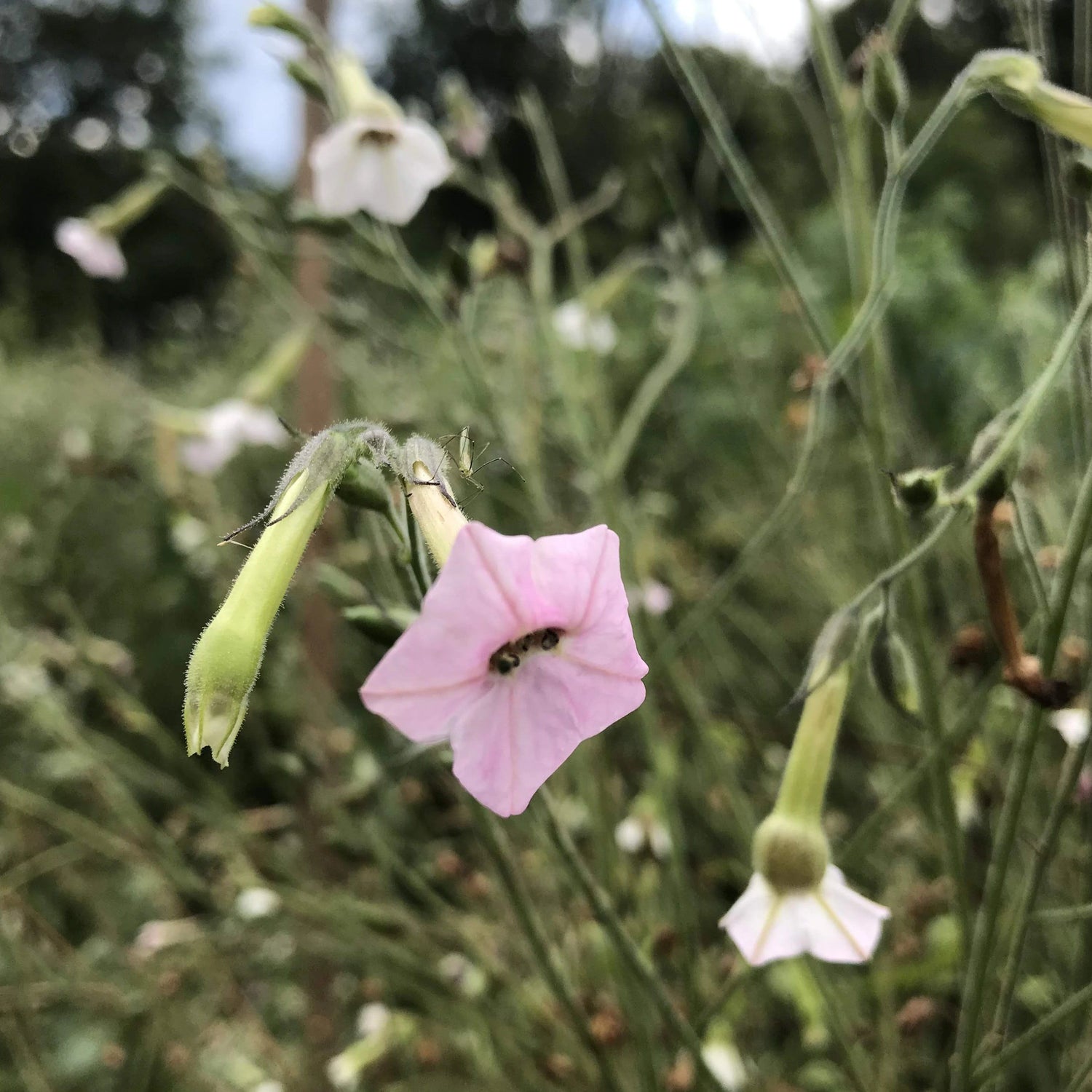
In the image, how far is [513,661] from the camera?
37 cm

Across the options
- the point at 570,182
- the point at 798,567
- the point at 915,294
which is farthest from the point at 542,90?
the point at 798,567

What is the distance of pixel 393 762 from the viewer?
621mm

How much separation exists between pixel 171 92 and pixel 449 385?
50.2 ft

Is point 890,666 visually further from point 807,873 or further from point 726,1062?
→ point 726,1062

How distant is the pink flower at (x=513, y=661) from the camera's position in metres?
0.30

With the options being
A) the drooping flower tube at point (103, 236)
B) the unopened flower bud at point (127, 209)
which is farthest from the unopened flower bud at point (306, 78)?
the drooping flower tube at point (103, 236)

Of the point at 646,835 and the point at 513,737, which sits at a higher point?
the point at 513,737

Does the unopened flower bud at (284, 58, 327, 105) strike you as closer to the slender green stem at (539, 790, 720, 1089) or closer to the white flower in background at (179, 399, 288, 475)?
the white flower in background at (179, 399, 288, 475)

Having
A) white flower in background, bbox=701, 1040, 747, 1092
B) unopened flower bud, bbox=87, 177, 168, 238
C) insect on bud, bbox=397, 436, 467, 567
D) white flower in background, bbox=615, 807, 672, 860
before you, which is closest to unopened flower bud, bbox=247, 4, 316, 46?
unopened flower bud, bbox=87, 177, 168, 238

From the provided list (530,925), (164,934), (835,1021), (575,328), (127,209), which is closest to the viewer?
(530,925)

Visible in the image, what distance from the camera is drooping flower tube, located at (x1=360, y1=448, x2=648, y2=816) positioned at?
305 millimetres

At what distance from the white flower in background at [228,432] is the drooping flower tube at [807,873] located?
0.92 meters

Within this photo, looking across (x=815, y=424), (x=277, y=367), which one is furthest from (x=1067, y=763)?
(x=277, y=367)

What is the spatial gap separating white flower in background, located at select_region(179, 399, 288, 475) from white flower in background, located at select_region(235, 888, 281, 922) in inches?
22.1
